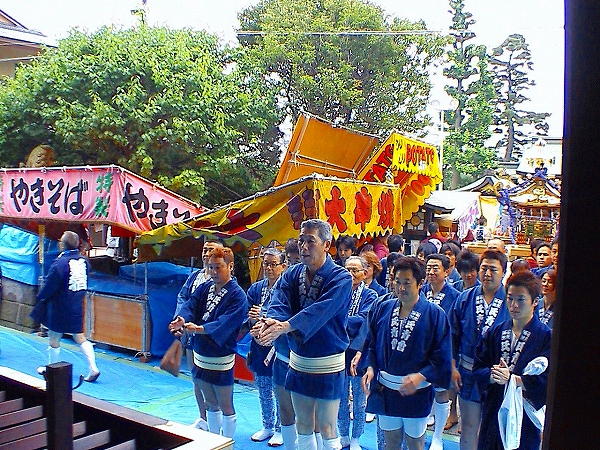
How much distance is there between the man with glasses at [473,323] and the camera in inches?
155

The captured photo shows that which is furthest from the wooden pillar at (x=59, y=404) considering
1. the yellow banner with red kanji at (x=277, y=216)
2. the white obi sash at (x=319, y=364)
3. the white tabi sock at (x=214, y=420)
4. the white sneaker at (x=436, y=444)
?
the yellow banner with red kanji at (x=277, y=216)

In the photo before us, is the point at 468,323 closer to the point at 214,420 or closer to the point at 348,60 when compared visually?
the point at 214,420

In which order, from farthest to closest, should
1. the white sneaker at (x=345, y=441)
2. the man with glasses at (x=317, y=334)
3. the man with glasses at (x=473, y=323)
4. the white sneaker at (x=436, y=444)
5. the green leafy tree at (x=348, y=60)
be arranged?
the green leafy tree at (x=348, y=60)
the white sneaker at (x=345, y=441)
the white sneaker at (x=436, y=444)
the man with glasses at (x=473, y=323)
the man with glasses at (x=317, y=334)

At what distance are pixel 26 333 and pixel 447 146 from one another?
46.2 feet

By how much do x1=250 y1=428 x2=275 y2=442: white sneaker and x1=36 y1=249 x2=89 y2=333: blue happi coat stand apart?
8.47 feet

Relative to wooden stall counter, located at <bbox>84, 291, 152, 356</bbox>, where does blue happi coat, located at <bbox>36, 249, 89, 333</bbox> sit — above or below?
above

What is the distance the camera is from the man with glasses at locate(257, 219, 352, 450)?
379 centimetres

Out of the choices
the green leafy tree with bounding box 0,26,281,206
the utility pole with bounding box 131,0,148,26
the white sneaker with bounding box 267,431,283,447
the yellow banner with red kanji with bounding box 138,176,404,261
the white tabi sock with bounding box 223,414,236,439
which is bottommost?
the white sneaker with bounding box 267,431,283,447

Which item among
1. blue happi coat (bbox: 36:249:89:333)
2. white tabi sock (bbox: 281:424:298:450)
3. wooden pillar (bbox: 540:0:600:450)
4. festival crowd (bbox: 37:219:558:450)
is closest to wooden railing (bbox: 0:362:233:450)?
festival crowd (bbox: 37:219:558:450)

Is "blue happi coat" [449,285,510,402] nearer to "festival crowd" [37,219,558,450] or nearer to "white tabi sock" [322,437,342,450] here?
"festival crowd" [37,219,558,450]

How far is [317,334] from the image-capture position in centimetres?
386

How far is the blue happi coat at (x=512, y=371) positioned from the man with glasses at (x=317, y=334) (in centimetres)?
94

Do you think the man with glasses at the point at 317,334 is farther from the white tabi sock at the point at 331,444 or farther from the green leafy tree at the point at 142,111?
the green leafy tree at the point at 142,111

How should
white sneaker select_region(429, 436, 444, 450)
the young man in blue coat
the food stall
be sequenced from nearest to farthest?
white sneaker select_region(429, 436, 444, 450) → the young man in blue coat → the food stall
